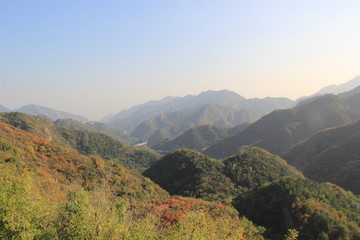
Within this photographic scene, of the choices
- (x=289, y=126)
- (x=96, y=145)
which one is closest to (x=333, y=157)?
(x=289, y=126)

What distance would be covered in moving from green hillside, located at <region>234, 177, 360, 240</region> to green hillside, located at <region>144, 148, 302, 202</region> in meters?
16.2

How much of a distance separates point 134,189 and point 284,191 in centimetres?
2878

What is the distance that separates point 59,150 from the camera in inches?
2124

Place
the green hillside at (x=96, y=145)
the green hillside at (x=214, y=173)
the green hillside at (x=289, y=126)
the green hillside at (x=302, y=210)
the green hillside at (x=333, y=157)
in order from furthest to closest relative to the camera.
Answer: the green hillside at (x=289, y=126)
the green hillside at (x=96, y=145)
the green hillside at (x=333, y=157)
the green hillside at (x=214, y=173)
the green hillside at (x=302, y=210)

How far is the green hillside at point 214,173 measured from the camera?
65.1m

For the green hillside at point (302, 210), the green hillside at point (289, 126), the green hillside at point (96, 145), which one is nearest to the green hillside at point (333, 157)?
the green hillside at point (302, 210)

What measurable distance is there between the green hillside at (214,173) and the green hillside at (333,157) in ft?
41.9

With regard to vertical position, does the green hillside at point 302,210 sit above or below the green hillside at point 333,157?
above

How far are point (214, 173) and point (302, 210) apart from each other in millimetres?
35573

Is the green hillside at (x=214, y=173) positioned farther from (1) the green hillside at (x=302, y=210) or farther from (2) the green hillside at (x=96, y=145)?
(2) the green hillside at (x=96, y=145)

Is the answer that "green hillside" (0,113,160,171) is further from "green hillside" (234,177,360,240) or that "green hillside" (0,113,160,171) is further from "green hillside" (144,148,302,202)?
"green hillside" (234,177,360,240)

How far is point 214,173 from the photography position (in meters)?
70.7

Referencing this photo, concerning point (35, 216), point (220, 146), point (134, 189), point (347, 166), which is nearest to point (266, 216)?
point (134, 189)

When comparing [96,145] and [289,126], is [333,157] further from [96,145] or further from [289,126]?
[96,145]
